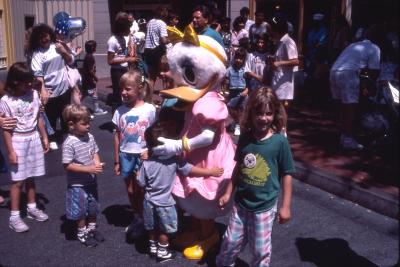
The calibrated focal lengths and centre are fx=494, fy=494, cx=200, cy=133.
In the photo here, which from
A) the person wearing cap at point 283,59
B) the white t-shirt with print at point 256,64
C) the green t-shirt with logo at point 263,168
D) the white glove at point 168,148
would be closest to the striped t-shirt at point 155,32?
the white t-shirt with print at point 256,64

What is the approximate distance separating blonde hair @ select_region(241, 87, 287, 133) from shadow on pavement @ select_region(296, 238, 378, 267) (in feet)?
4.07

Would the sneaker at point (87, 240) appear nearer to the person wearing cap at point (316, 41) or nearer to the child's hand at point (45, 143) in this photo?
the child's hand at point (45, 143)

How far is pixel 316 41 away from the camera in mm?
10883

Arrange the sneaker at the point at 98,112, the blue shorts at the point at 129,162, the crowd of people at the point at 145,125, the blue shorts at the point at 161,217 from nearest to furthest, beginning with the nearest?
the crowd of people at the point at 145,125
the blue shorts at the point at 161,217
the blue shorts at the point at 129,162
the sneaker at the point at 98,112

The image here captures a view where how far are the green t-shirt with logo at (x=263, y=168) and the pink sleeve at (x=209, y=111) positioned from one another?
416mm

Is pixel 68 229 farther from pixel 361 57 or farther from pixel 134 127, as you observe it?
pixel 361 57

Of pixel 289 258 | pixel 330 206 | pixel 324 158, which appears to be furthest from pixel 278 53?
pixel 289 258

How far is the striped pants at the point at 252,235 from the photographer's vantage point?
313 cm

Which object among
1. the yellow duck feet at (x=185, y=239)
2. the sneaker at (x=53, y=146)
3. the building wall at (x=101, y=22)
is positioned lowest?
the yellow duck feet at (x=185, y=239)

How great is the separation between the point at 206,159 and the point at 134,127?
67cm

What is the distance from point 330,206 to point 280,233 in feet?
2.66

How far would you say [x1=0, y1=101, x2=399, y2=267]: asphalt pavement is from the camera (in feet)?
12.5

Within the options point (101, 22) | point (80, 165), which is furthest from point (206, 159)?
point (101, 22)

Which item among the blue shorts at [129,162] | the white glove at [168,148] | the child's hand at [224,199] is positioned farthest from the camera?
the blue shorts at [129,162]
